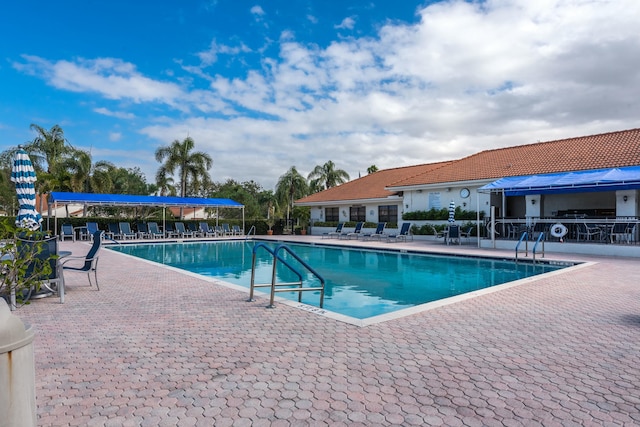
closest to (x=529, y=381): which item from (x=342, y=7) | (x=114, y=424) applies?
(x=114, y=424)

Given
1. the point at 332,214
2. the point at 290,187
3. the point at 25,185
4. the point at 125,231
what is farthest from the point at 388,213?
the point at 25,185

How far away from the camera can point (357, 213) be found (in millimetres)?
28969

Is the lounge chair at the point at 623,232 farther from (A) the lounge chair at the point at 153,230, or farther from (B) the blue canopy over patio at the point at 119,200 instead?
(A) the lounge chair at the point at 153,230

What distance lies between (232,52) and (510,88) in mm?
13015

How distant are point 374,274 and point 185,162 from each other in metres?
26.3

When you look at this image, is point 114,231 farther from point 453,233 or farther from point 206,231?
point 453,233

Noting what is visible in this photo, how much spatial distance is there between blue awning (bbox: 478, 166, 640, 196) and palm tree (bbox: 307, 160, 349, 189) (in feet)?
83.7

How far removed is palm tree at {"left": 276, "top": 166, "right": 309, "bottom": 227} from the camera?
37719 millimetres

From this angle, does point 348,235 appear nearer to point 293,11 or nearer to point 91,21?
point 293,11

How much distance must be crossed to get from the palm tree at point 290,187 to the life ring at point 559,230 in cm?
2458

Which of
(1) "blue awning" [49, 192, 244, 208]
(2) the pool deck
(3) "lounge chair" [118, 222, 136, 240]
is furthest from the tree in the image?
(2) the pool deck

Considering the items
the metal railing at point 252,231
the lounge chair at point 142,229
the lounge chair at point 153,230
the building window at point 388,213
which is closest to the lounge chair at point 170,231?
the lounge chair at point 153,230

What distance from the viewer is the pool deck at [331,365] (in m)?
2.78

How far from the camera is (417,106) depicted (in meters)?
20.5
